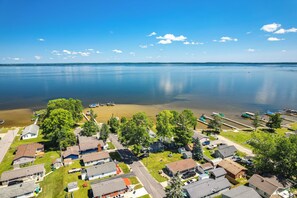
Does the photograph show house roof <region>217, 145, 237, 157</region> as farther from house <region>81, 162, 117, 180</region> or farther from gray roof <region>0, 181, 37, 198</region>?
gray roof <region>0, 181, 37, 198</region>

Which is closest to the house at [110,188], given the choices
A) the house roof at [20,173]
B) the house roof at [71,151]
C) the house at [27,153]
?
the house roof at [20,173]

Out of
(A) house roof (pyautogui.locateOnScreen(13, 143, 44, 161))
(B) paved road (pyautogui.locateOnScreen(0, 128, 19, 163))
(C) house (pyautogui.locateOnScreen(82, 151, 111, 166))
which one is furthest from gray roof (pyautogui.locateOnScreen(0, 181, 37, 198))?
(B) paved road (pyautogui.locateOnScreen(0, 128, 19, 163))

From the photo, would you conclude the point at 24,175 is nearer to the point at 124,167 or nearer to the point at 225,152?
the point at 124,167

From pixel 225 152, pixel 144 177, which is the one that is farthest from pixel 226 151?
pixel 144 177

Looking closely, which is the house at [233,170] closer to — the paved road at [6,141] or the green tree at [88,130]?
the green tree at [88,130]

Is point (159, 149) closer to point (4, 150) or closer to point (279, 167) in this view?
point (279, 167)

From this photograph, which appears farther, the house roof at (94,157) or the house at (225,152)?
the house at (225,152)

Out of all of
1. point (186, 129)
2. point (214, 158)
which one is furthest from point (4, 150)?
point (214, 158)
